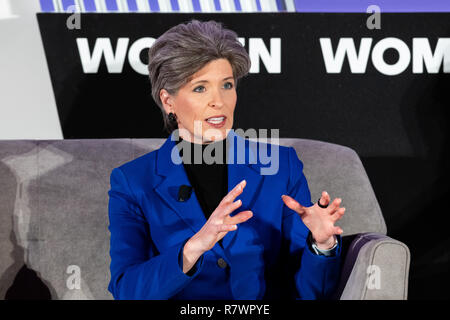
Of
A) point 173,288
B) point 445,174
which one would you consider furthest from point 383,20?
point 173,288

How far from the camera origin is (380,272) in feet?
6.02

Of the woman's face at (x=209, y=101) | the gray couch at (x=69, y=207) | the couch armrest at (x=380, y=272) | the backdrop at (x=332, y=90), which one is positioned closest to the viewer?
the couch armrest at (x=380, y=272)

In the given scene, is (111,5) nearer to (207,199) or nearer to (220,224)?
(207,199)

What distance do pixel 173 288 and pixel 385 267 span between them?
640 millimetres

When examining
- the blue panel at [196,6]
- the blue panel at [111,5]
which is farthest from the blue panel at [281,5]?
the blue panel at [111,5]

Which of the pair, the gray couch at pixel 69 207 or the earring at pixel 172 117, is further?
the gray couch at pixel 69 207

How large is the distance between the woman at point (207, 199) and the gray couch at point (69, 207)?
343mm

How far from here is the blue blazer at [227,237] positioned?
1960 mm

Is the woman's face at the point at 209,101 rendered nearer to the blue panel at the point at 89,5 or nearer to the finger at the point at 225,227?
the finger at the point at 225,227

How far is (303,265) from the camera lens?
1.93 metres

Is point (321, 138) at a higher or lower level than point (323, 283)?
higher

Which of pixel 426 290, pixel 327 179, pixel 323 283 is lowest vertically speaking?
pixel 426 290
